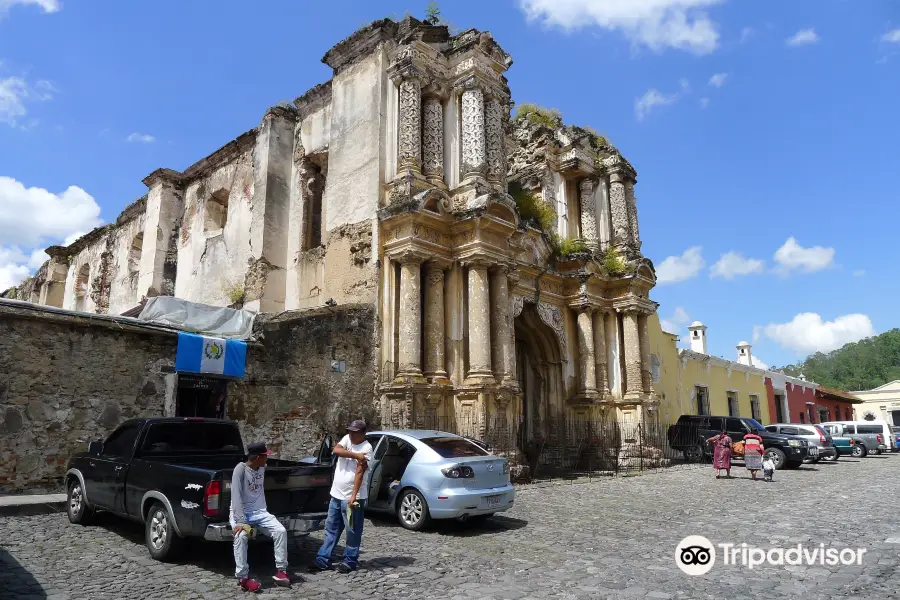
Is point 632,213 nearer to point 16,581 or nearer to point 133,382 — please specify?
point 133,382

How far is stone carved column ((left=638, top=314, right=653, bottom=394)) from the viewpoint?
20781mm

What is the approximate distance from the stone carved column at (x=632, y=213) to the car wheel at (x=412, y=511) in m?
15.9

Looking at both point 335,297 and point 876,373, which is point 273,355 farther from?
point 876,373

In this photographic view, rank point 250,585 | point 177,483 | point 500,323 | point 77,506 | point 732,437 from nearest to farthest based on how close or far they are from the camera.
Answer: point 250,585, point 177,483, point 77,506, point 500,323, point 732,437

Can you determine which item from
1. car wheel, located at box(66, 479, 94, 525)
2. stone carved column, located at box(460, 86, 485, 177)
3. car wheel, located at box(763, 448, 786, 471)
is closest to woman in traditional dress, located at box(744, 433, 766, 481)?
Answer: car wheel, located at box(763, 448, 786, 471)

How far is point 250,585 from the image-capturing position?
5.57 m

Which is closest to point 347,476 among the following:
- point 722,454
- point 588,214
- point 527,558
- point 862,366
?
point 527,558

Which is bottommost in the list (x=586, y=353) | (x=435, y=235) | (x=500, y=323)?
(x=586, y=353)

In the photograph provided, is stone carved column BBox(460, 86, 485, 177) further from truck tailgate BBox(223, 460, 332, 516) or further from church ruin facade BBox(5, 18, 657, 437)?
truck tailgate BBox(223, 460, 332, 516)

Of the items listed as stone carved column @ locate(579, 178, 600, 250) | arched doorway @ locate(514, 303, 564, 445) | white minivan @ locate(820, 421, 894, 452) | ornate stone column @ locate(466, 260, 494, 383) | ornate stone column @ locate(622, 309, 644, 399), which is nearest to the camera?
ornate stone column @ locate(466, 260, 494, 383)

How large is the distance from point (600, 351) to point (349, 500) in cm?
1522

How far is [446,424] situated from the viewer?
14.4m

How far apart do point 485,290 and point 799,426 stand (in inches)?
615

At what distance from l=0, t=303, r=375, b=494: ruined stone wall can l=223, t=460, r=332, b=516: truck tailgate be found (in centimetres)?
601
